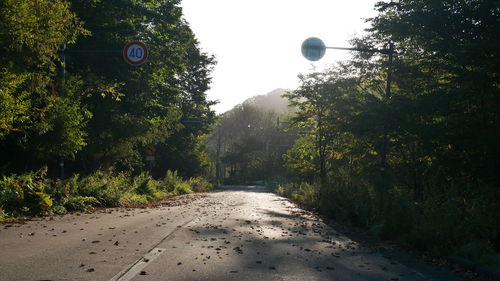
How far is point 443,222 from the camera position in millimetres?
9250

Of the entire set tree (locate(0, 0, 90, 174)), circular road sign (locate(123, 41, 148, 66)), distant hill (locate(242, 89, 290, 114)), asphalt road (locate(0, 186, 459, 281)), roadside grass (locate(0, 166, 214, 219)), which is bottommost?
asphalt road (locate(0, 186, 459, 281))

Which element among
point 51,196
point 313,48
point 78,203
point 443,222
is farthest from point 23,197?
point 443,222

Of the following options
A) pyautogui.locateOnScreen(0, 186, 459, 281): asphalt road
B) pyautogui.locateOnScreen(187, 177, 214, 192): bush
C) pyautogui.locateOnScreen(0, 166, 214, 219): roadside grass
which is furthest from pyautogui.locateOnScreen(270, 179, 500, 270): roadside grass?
pyautogui.locateOnScreen(187, 177, 214, 192): bush

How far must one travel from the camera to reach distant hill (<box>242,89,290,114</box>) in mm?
85688

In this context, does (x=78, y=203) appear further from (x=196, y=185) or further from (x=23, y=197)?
(x=196, y=185)

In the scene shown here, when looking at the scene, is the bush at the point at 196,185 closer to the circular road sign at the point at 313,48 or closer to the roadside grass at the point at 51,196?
the roadside grass at the point at 51,196

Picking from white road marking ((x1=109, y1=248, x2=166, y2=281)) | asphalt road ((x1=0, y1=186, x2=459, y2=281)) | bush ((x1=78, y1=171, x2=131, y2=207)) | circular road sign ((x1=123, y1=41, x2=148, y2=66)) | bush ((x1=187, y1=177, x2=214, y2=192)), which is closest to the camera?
white road marking ((x1=109, y1=248, x2=166, y2=281))

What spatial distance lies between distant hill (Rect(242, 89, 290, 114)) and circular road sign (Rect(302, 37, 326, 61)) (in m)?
67.9

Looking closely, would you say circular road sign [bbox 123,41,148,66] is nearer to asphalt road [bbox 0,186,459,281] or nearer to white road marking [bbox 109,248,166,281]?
asphalt road [bbox 0,186,459,281]

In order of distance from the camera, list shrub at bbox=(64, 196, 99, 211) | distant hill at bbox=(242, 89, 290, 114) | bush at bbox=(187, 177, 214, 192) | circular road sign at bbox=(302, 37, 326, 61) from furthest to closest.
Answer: distant hill at bbox=(242, 89, 290, 114) < bush at bbox=(187, 177, 214, 192) < shrub at bbox=(64, 196, 99, 211) < circular road sign at bbox=(302, 37, 326, 61)

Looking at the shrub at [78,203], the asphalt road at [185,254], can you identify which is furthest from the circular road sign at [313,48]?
the shrub at [78,203]

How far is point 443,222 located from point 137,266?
6.27m

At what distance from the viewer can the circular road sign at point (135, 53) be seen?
653 inches

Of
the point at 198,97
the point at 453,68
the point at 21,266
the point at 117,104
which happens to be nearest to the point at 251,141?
the point at 198,97
